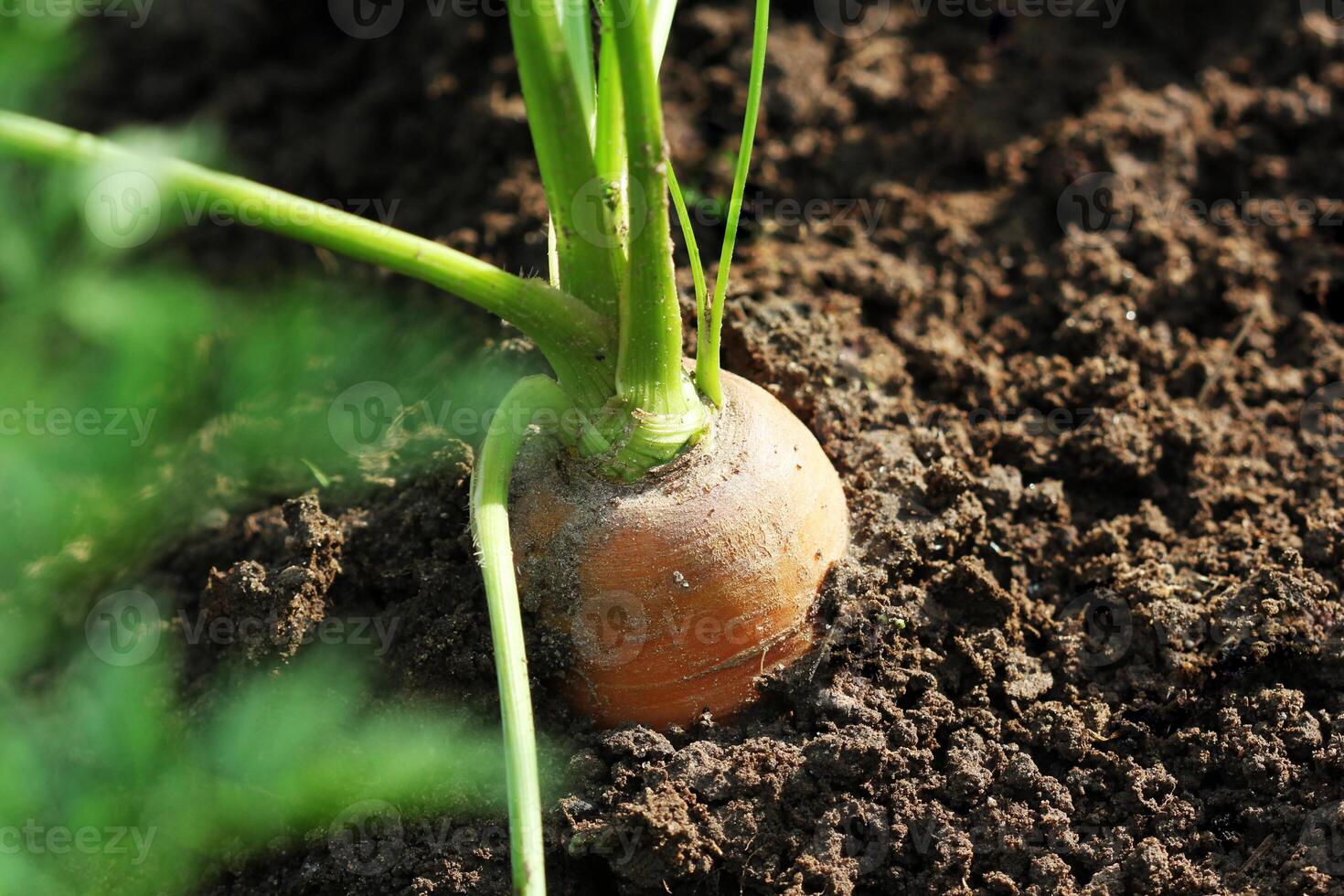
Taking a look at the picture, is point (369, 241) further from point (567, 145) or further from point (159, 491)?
point (159, 491)

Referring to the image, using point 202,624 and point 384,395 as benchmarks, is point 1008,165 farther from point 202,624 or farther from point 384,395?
point 202,624

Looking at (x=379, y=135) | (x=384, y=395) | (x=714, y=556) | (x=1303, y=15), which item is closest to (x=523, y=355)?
(x=384, y=395)

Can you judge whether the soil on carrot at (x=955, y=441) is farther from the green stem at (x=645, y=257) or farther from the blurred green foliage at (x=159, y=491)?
the green stem at (x=645, y=257)

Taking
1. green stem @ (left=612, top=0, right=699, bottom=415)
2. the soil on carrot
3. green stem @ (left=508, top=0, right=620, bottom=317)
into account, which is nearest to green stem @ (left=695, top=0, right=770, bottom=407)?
green stem @ (left=612, top=0, right=699, bottom=415)

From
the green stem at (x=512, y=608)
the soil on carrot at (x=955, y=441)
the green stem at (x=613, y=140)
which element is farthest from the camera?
the soil on carrot at (x=955, y=441)

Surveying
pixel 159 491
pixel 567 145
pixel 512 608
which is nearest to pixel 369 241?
pixel 567 145

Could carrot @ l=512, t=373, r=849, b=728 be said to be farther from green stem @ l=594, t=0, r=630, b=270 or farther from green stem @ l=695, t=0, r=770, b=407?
green stem @ l=594, t=0, r=630, b=270

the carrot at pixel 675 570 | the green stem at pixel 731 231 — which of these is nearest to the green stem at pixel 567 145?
the green stem at pixel 731 231
